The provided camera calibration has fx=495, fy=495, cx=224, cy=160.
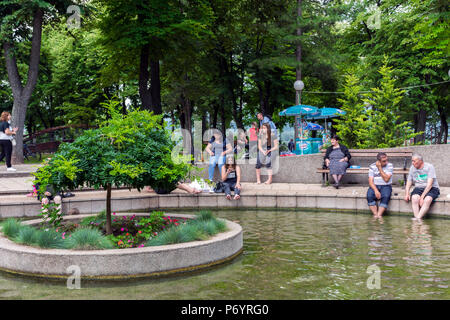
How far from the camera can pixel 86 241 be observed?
6789 mm

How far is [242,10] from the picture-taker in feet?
86.8

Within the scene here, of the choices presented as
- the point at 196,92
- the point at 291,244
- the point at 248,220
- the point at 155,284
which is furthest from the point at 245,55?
the point at 155,284

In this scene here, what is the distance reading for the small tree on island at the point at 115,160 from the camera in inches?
272

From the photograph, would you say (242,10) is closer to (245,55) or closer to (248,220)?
(245,55)

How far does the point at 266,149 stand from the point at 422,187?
18.0 ft

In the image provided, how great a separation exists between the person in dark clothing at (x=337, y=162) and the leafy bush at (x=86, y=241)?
347 inches

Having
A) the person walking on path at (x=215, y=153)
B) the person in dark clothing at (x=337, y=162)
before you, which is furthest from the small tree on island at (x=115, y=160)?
the person in dark clothing at (x=337, y=162)

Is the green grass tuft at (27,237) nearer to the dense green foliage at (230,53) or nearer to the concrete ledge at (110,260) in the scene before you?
the concrete ledge at (110,260)

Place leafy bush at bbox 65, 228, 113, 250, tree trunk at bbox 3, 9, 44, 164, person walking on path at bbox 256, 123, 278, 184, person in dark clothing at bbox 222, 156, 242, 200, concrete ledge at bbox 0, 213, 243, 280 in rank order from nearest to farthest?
concrete ledge at bbox 0, 213, 243, 280 → leafy bush at bbox 65, 228, 113, 250 → person in dark clothing at bbox 222, 156, 242, 200 → person walking on path at bbox 256, 123, 278, 184 → tree trunk at bbox 3, 9, 44, 164

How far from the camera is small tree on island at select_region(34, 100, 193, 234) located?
6906 millimetres

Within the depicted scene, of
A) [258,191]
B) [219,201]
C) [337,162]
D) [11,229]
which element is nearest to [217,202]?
[219,201]

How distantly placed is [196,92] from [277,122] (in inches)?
560

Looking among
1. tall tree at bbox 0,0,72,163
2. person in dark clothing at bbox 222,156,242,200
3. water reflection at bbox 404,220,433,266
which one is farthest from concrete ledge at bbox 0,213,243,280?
tall tree at bbox 0,0,72,163

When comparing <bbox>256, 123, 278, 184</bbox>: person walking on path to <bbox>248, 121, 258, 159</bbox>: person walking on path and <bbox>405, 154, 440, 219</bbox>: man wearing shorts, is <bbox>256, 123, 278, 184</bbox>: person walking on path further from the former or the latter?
<bbox>405, 154, 440, 219</bbox>: man wearing shorts
